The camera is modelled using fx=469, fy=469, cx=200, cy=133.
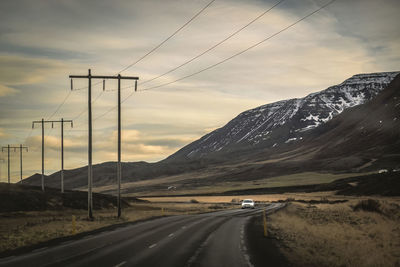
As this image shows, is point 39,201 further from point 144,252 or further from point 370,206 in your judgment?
point 144,252

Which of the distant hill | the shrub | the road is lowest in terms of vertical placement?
the shrub

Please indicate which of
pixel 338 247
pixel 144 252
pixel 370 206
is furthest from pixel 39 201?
pixel 338 247

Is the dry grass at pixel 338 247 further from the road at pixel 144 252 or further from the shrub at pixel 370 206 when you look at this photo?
the shrub at pixel 370 206

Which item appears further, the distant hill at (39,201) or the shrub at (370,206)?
the distant hill at (39,201)

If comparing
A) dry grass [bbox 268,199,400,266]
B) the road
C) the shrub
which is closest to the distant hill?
the road

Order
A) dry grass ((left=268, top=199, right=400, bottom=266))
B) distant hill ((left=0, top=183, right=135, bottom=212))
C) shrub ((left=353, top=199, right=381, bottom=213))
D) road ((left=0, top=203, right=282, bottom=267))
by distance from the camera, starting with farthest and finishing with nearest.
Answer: distant hill ((left=0, top=183, right=135, bottom=212)), shrub ((left=353, top=199, right=381, bottom=213)), dry grass ((left=268, top=199, right=400, bottom=266)), road ((left=0, top=203, right=282, bottom=267))

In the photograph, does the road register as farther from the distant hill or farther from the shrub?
the distant hill

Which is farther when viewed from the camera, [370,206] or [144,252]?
[370,206]

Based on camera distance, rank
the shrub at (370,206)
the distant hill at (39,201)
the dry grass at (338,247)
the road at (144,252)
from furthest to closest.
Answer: the distant hill at (39,201) < the shrub at (370,206) < the dry grass at (338,247) < the road at (144,252)

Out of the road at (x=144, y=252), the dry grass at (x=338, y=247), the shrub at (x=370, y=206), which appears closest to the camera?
the road at (x=144, y=252)

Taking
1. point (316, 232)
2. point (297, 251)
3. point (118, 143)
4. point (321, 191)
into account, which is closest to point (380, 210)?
point (316, 232)

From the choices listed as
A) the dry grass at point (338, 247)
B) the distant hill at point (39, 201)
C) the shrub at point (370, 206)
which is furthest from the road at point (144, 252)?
the distant hill at point (39, 201)

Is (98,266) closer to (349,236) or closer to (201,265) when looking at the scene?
(201,265)

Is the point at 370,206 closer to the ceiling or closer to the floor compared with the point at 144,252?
closer to the floor
